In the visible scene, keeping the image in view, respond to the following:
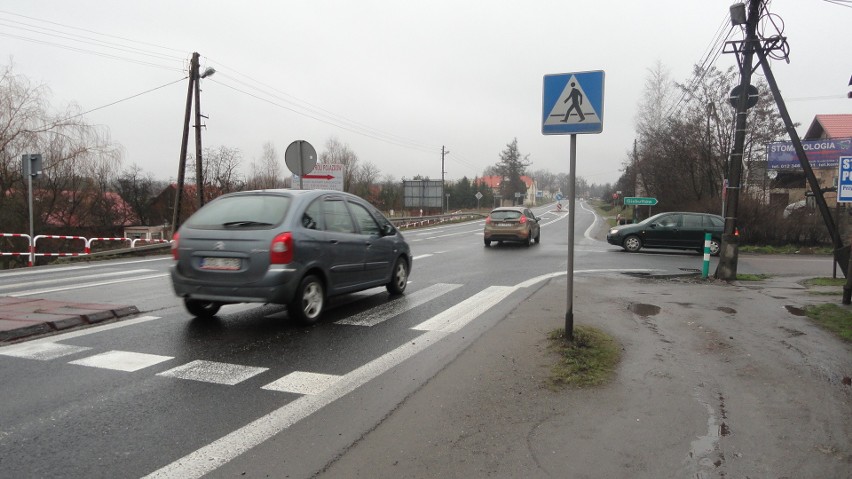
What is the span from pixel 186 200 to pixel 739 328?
3819cm

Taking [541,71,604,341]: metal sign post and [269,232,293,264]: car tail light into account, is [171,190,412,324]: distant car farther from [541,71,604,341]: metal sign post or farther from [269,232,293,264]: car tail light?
[541,71,604,341]: metal sign post

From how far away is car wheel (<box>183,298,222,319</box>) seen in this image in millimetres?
6613

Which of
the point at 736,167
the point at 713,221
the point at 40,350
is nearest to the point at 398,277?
the point at 40,350

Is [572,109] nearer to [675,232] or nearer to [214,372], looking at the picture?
[214,372]

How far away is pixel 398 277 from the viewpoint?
8.72 meters

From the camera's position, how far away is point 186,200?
38344 millimetres

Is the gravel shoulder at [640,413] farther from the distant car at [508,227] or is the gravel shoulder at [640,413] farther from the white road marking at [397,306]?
the distant car at [508,227]

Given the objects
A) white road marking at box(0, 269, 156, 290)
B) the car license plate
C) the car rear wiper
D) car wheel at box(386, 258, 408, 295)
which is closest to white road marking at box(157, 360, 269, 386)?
the car license plate

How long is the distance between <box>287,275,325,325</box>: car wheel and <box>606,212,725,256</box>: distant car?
50.6 feet

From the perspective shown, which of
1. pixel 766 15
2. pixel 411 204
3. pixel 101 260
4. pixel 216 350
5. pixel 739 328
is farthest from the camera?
pixel 411 204

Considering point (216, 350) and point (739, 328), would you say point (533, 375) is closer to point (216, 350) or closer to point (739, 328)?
point (216, 350)

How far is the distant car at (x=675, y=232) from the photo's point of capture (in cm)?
1873

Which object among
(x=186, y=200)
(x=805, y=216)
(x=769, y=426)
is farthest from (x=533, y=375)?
(x=186, y=200)

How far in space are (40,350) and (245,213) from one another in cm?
239
